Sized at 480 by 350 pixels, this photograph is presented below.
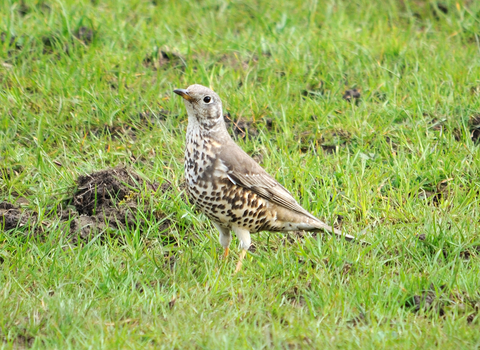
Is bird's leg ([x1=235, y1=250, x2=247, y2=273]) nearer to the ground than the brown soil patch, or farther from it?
farther from it

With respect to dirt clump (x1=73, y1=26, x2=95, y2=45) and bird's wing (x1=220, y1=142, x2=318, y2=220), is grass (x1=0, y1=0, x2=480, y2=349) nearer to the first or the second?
dirt clump (x1=73, y1=26, x2=95, y2=45)

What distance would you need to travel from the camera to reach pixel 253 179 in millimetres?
5172

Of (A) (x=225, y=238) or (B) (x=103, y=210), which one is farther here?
(B) (x=103, y=210)

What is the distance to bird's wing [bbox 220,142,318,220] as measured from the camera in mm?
5012

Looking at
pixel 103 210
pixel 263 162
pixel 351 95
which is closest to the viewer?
pixel 103 210

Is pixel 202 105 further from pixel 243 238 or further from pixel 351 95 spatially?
pixel 351 95

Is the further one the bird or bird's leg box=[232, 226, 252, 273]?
bird's leg box=[232, 226, 252, 273]

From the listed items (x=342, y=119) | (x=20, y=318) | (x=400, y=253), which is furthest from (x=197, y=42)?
(x=20, y=318)

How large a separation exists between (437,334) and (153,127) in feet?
11.8

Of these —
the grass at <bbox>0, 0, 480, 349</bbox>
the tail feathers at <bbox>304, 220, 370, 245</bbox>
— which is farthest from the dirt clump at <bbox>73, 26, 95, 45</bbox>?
the tail feathers at <bbox>304, 220, 370, 245</bbox>

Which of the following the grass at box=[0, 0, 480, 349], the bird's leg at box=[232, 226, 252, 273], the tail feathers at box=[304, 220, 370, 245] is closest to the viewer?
the grass at box=[0, 0, 480, 349]

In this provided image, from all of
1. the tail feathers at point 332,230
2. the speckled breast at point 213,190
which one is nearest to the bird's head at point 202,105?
the speckled breast at point 213,190

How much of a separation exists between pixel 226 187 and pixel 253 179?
305mm

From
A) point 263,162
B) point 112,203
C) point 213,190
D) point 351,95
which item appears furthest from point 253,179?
point 351,95
